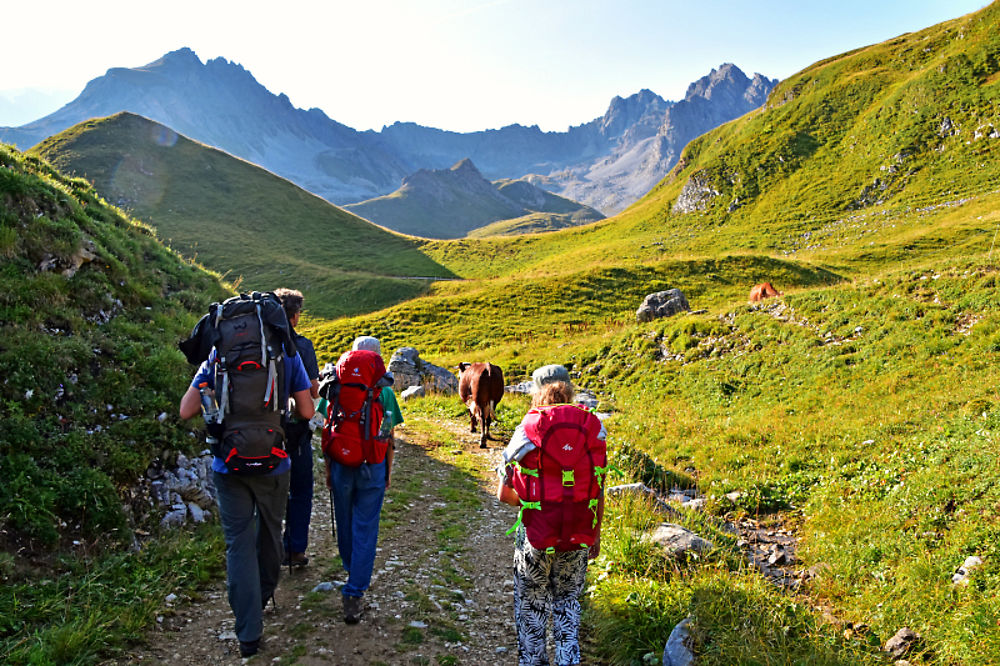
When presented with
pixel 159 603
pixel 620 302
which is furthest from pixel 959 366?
pixel 620 302

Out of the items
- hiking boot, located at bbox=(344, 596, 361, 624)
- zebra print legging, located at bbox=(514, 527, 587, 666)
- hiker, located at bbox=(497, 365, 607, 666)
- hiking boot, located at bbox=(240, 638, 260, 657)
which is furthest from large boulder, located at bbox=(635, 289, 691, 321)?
hiking boot, located at bbox=(240, 638, 260, 657)

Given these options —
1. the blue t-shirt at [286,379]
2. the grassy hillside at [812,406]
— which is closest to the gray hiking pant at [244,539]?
the blue t-shirt at [286,379]

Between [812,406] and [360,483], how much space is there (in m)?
12.4

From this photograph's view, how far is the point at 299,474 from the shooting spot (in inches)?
265

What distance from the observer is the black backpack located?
4805 mm

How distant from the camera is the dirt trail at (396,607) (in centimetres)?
514

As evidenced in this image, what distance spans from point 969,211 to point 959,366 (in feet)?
140

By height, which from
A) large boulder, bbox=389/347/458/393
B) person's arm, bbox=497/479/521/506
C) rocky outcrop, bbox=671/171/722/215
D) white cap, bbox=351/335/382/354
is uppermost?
rocky outcrop, bbox=671/171/722/215

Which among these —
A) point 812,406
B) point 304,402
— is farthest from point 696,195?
point 304,402

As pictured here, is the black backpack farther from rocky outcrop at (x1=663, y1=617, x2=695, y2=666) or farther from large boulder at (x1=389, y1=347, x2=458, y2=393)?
large boulder at (x1=389, y1=347, x2=458, y2=393)

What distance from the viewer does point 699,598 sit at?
5.63m

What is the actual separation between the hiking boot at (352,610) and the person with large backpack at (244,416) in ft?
3.02

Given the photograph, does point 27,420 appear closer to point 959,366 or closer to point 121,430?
point 121,430

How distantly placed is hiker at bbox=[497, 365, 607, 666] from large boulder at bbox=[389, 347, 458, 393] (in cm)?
1861
